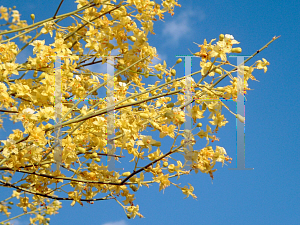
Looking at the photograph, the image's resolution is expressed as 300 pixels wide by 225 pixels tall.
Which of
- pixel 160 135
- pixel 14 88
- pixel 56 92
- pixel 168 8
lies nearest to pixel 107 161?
pixel 160 135

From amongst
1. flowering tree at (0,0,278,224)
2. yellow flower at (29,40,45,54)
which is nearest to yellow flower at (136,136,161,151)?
flowering tree at (0,0,278,224)

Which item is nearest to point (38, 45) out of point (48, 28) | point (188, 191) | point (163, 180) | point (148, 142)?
point (48, 28)

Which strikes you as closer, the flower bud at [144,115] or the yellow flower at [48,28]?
the flower bud at [144,115]

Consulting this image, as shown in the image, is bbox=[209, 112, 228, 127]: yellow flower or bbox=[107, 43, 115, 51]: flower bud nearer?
bbox=[209, 112, 228, 127]: yellow flower

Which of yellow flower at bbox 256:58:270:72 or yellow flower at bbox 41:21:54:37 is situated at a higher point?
yellow flower at bbox 41:21:54:37

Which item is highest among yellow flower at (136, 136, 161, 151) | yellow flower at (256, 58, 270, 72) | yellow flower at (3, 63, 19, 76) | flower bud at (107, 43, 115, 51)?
flower bud at (107, 43, 115, 51)

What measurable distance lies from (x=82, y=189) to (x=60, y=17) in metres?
1.40

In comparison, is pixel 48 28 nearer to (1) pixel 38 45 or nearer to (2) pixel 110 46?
(1) pixel 38 45

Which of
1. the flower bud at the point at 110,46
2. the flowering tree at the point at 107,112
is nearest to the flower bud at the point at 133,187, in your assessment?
the flowering tree at the point at 107,112

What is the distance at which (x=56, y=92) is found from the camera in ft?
8.30

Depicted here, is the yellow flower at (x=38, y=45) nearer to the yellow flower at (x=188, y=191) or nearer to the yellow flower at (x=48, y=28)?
the yellow flower at (x=48, y=28)

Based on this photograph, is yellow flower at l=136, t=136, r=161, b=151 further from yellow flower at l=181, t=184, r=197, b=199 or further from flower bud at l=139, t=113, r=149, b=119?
yellow flower at l=181, t=184, r=197, b=199

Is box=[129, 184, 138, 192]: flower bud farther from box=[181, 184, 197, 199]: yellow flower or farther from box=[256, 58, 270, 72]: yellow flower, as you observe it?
→ box=[256, 58, 270, 72]: yellow flower

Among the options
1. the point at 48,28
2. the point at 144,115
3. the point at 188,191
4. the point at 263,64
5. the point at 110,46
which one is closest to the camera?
the point at 144,115
